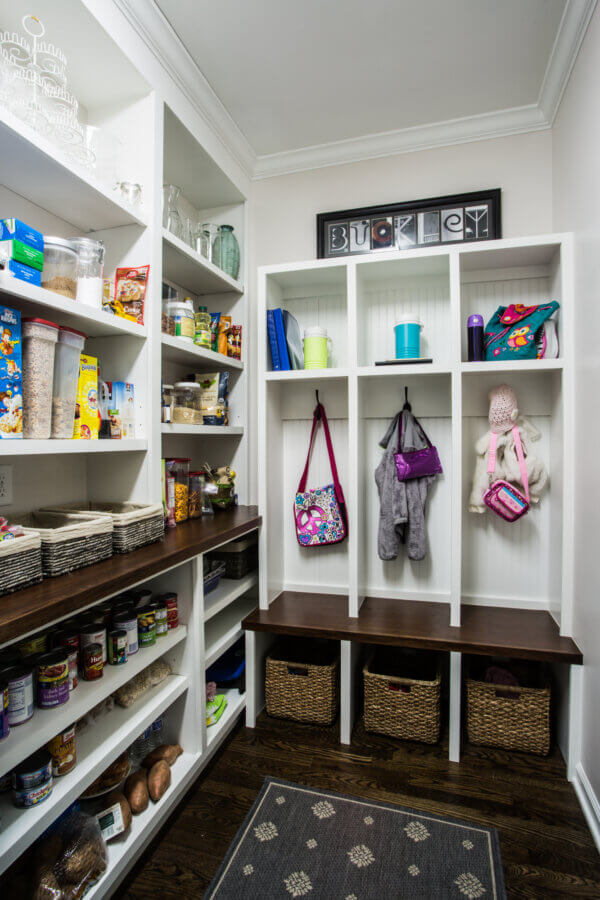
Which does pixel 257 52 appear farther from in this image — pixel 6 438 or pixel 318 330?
pixel 6 438

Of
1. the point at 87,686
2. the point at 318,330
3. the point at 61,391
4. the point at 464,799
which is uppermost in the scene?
the point at 318,330

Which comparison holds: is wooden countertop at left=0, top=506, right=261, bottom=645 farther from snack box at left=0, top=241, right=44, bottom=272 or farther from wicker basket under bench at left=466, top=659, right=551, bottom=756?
wicker basket under bench at left=466, top=659, right=551, bottom=756

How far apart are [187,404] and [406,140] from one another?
1632 mm

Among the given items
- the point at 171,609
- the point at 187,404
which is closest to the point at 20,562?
the point at 171,609

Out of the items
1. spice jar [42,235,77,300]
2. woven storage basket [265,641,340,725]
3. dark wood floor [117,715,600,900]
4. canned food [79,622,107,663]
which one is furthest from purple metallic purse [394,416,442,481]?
spice jar [42,235,77,300]

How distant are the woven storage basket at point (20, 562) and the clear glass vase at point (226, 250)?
165 centimetres

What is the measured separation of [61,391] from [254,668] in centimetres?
138

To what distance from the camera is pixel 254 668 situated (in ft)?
6.75

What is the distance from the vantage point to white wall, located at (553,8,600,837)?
5.13ft

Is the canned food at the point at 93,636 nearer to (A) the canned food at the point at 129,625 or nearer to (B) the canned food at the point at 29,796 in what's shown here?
(A) the canned food at the point at 129,625

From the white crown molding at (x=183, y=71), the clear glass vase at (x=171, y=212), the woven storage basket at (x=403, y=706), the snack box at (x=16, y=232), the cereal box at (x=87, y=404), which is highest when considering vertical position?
the white crown molding at (x=183, y=71)

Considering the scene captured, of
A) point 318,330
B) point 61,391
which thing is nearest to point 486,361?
point 318,330

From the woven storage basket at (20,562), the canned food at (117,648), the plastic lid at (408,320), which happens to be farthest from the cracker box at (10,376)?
the plastic lid at (408,320)

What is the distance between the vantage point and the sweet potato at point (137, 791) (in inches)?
55.2
